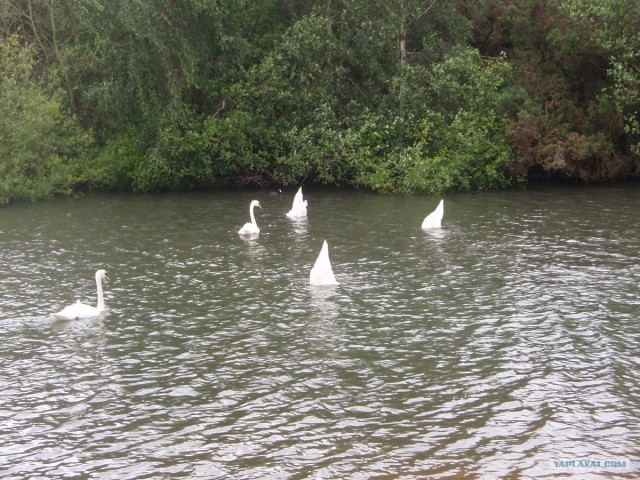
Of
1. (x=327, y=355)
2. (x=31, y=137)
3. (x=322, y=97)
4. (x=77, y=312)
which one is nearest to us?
(x=327, y=355)

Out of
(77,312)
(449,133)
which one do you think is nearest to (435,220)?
(449,133)

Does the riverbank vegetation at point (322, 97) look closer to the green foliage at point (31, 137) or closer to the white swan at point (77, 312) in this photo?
the green foliage at point (31, 137)

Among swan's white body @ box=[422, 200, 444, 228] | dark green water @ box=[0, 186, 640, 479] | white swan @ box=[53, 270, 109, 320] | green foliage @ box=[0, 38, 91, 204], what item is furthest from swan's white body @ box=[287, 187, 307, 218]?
white swan @ box=[53, 270, 109, 320]

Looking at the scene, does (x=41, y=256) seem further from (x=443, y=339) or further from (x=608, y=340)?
(x=608, y=340)

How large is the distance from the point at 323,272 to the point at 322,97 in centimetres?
1844

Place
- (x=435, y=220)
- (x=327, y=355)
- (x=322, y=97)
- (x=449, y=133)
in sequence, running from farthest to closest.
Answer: (x=322, y=97), (x=449, y=133), (x=435, y=220), (x=327, y=355)

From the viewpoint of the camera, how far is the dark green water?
10.0 meters

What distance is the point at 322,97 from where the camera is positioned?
115 feet

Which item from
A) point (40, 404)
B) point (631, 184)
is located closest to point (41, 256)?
point (40, 404)

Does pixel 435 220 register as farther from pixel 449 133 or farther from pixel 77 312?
pixel 77 312

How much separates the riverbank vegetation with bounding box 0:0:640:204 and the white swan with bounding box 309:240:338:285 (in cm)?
1526

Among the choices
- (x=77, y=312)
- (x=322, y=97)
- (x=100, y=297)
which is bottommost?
(x=77, y=312)

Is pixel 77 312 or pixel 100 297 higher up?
pixel 100 297

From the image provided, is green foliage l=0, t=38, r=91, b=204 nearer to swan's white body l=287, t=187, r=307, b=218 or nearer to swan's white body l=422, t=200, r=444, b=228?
swan's white body l=287, t=187, r=307, b=218
